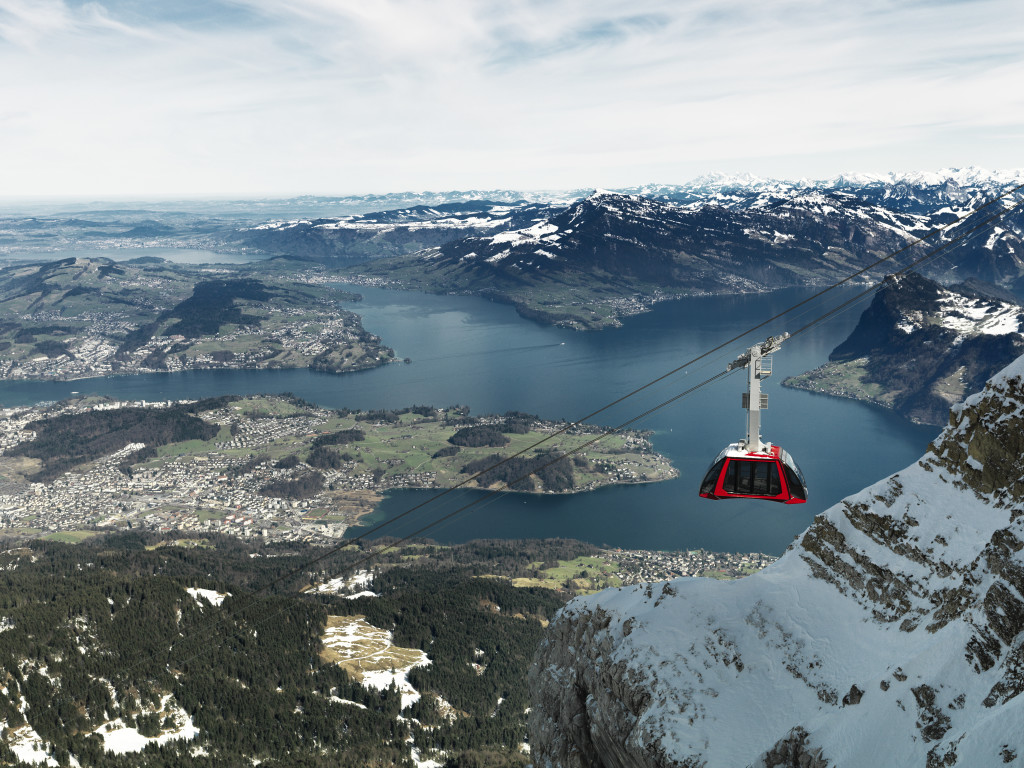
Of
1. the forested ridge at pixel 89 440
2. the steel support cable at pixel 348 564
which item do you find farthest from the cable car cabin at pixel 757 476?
the forested ridge at pixel 89 440

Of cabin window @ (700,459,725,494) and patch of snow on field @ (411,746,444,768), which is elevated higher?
cabin window @ (700,459,725,494)

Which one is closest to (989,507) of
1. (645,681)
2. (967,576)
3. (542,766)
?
(967,576)

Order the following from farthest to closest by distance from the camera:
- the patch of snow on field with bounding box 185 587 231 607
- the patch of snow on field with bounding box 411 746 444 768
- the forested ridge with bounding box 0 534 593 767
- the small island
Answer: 1. the small island
2. the patch of snow on field with bounding box 185 587 231 607
3. the patch of snow on field with bounding box 411 746 444 768
4. the forested ridge with bounding box 0 534 593 767

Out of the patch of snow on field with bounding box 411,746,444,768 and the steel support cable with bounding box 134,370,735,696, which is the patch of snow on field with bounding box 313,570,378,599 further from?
the patch of snow on field with bounding box 411,746,444,768

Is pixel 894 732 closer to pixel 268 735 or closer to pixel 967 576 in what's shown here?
pixel 967 576

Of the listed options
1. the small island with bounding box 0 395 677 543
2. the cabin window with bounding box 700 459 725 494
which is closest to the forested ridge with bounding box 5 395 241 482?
the small island with bounding box 0 395 677 543

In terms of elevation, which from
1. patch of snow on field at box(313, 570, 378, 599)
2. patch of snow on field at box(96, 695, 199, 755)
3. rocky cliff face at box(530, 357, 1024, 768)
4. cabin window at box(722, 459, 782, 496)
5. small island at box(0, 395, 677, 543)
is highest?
cabin window at box(722, 459, 782, 496)

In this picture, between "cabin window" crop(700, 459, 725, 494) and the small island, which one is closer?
"cabin window" crop(700, 459, 725, 494)
